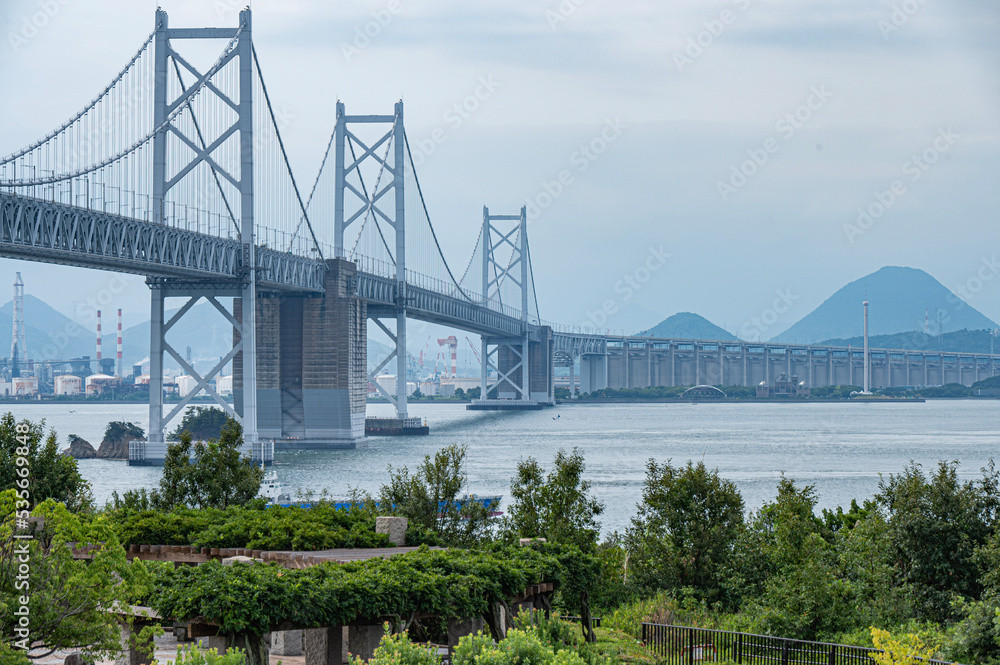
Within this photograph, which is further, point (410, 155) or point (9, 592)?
point (410, 155)

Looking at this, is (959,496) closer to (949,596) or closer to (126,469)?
(949,596)

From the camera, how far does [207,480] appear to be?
1956 centimetres

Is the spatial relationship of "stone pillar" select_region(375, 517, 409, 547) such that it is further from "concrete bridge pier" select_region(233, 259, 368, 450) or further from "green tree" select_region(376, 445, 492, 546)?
"concrete bridge pier" select_region(233, 259, 368, 450)

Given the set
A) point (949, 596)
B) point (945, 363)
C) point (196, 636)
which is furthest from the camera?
point (945, 363)

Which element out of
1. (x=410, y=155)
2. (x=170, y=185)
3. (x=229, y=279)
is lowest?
(x=229, y=279)

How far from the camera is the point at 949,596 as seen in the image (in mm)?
14594

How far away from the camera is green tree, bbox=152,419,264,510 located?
A: 1944cm

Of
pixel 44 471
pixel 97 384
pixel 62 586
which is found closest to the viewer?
pixel 62 586

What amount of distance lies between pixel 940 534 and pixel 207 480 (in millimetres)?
11499

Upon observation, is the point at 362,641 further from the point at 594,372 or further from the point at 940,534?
the point at 594,372

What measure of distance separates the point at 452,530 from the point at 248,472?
456 centimetres

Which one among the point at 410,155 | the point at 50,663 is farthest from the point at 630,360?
the point at 50,663

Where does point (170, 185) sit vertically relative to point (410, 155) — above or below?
below

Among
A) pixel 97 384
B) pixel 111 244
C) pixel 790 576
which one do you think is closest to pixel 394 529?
pixel 790 576
